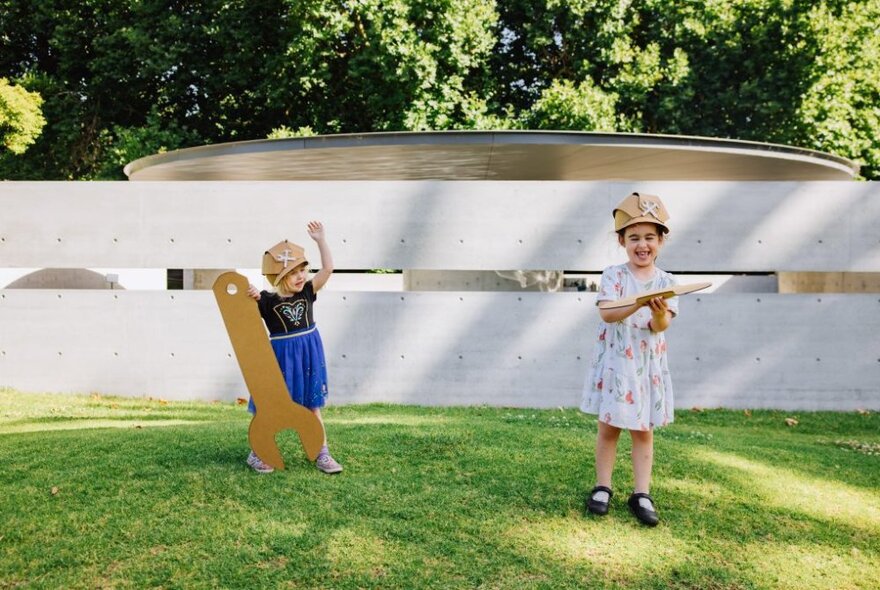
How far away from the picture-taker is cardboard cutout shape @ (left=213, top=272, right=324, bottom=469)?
14.4ft

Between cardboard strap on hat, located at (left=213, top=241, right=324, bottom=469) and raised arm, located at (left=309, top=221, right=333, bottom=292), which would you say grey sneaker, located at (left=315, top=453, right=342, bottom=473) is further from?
raised arm, located at (left=309, top=221, right=333, bottom=292)

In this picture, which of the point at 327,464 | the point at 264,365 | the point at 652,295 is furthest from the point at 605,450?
the point at 264,365

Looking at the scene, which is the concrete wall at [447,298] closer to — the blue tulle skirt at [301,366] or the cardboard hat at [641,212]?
the blue tulle skirt at [301,366]

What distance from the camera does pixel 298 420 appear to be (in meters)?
4.49

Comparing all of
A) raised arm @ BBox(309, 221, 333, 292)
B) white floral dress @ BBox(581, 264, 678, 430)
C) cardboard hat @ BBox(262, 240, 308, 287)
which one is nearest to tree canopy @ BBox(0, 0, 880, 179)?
raised arm @ BBox(309, 221, 333, 292)

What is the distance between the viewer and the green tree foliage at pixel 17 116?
16.1 meters

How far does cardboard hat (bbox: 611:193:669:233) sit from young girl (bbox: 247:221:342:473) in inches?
72.5

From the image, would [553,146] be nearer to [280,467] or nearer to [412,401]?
[412,401]

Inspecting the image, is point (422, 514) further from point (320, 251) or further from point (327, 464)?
point (320, 251)

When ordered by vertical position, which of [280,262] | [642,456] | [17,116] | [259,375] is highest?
[17,116]

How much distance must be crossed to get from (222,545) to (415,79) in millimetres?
15772

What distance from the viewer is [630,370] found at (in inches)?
146

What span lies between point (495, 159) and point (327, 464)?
5.40 m

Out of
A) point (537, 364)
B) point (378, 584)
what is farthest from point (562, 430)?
point (378, 584)
